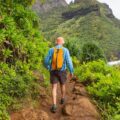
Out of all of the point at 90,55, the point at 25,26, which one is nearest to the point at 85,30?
the point at 90,55

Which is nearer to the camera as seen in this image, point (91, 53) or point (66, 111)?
point (66, 111)

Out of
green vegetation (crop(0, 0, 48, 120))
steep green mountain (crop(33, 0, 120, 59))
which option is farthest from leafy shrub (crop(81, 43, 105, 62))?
steep green mountain (crop(33, 0, 120, 59))

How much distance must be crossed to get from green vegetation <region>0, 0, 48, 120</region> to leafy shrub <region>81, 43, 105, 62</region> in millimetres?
7495

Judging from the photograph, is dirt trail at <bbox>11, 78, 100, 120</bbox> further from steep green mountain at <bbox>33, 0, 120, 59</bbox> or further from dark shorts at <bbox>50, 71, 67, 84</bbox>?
steep green mountain at <bbox>33, 0, 120, 59</bbox>

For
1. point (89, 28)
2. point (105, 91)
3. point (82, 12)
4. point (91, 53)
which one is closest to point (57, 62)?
point (105, 91)

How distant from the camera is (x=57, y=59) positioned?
846 cm

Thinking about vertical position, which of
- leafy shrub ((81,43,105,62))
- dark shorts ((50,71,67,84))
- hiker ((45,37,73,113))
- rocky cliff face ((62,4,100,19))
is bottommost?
leafy shrub ((81,43,105,62))

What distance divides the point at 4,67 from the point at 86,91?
2574 mm

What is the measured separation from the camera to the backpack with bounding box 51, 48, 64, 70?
8.46 metres

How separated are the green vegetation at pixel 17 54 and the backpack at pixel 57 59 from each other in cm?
79

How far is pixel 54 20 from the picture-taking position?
82688 millimetres

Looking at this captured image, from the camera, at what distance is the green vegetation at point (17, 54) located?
8.22 metres

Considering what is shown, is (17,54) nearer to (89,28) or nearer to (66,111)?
(66,111)

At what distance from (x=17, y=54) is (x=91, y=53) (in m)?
9.85
